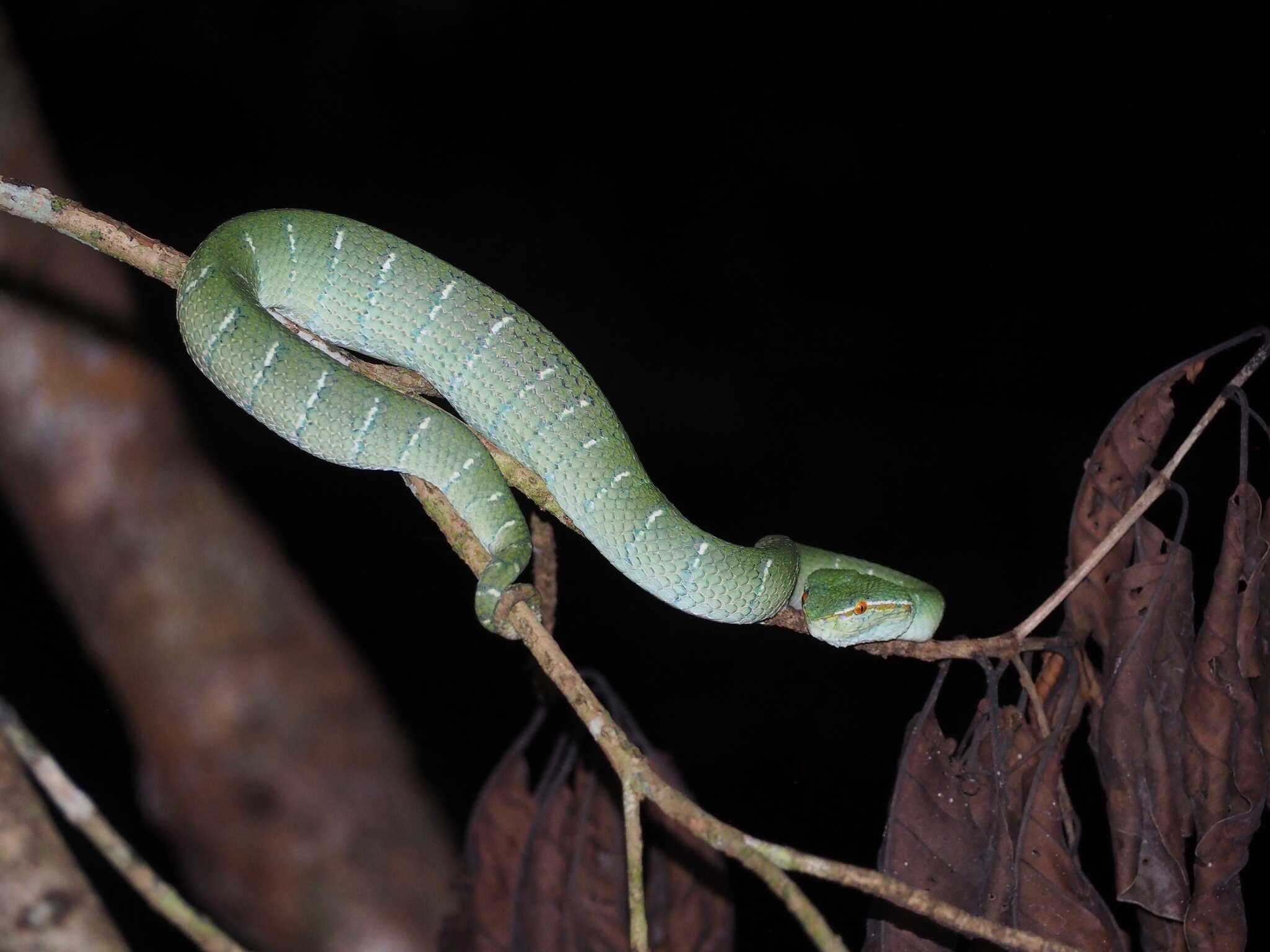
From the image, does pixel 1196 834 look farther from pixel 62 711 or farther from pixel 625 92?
pixel 62 711

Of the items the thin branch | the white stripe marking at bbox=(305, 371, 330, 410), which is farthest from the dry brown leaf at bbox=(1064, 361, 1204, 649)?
the white stripe marking at bbox=(305, 371, 330, 410)

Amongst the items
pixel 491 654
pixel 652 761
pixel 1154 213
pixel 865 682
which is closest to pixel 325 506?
pixel 491 654

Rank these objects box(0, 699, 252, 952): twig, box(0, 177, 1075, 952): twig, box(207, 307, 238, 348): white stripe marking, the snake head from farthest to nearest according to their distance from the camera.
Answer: the snake head → box(207, 307, 238, 348): white stripe marking → box(0, 177, 1075, 952): twig → box(0, 699, 252, 952): twig

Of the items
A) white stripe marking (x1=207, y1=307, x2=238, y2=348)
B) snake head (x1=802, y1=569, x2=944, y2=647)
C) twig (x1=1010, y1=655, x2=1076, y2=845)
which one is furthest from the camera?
snake head (x1=802, y1=569, x2=944, y2=647)

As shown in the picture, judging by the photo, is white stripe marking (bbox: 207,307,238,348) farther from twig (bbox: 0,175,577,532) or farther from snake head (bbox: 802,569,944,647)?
snake head (bbox: 802,569,944,647)

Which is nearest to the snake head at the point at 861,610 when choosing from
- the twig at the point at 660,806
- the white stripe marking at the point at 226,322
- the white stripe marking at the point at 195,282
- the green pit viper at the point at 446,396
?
the green pit viper at the point at 446,396

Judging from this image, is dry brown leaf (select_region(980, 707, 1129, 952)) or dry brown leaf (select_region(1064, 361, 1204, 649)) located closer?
dry brown leaf (select_region(980, 707, 1129, 952))

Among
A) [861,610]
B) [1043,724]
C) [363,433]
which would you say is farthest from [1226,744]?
[363,433]

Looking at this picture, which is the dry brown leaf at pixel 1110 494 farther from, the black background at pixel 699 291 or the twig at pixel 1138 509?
the black background at pixel 699 291
